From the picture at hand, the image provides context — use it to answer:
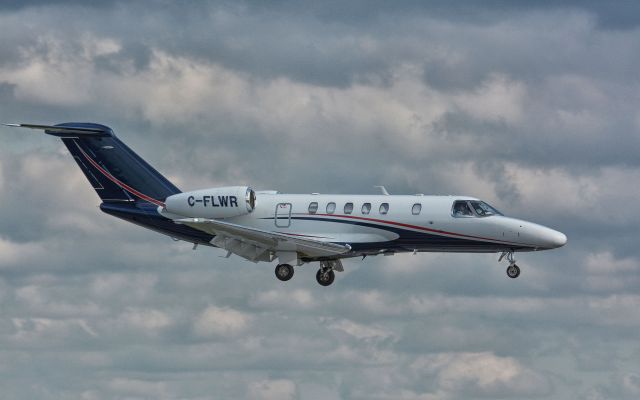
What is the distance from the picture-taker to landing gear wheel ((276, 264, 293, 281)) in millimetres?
55969

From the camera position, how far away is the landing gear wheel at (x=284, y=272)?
184 feet

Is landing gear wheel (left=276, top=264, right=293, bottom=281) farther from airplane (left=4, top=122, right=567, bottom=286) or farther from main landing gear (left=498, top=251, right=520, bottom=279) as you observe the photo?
main landing gear (left=498, top=251, right=520, bottom=279)

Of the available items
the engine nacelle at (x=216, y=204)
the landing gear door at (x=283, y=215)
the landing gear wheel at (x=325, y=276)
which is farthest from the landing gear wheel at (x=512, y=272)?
the engine nacelle at (x=216, y=204)

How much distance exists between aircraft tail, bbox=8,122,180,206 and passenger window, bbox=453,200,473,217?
15.1m

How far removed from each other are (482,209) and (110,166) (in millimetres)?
19693

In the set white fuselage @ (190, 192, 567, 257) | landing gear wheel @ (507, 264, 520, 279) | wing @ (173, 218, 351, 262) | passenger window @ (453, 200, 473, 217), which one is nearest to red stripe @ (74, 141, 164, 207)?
wing @ (173, 218, 351, 262)

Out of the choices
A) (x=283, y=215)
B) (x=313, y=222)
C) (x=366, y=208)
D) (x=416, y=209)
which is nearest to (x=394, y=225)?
(x=416, y=209)

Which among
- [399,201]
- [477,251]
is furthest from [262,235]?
[477,251]

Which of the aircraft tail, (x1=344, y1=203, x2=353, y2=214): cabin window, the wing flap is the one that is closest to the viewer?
the wing flap

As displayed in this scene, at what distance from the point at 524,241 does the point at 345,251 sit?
853cm

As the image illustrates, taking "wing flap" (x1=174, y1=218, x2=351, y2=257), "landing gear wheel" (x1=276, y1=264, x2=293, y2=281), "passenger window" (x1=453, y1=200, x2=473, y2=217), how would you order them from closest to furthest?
"wing flap" (x1=174, y1=218, x2=351, y2=257), "passenger window" (x1=453, y1=200, x2=473, y2=217), "landing gear wheel" (x1=276, y1=264, x2=293, y2=281)

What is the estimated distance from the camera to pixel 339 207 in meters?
55.6

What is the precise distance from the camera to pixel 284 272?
56.0m

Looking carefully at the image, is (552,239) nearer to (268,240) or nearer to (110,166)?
(268,240)
